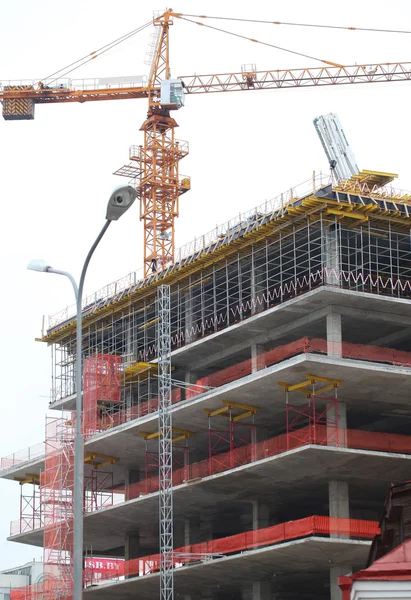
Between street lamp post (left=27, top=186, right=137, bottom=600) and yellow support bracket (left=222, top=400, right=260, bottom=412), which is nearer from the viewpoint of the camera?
street lamp post (left=27, top=186, right=137, bottom=600)

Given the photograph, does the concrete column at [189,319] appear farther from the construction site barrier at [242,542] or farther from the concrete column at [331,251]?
the construction site barrier at [242,542]

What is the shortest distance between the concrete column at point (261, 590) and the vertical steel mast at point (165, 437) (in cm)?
421

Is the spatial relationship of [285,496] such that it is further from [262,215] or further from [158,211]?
[158,211]

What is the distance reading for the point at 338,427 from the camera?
57125 mm

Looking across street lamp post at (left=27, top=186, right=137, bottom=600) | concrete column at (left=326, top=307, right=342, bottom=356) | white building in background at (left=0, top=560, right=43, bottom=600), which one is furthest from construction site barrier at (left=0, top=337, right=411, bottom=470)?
white building in background at (left=0, top=560, right=43, bottom=600)

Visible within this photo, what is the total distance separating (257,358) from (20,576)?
8505cm

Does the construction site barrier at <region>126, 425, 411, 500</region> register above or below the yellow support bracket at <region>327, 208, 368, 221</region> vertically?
below

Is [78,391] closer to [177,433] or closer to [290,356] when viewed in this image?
[290,356]

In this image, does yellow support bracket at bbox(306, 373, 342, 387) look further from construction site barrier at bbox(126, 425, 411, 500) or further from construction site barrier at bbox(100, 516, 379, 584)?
construction site barrier at bbox(100, 516, 379, 584)

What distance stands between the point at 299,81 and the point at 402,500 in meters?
70.1

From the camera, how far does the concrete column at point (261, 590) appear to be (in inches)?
2457

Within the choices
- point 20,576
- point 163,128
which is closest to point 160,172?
point 163,128

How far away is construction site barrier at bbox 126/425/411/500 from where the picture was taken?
56.3 m

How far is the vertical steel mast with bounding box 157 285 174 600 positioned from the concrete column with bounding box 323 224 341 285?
979cm
